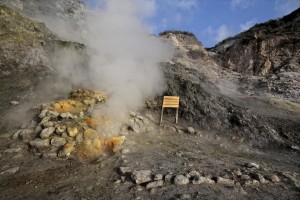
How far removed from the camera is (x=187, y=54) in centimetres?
1944

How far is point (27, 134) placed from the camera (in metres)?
5.63

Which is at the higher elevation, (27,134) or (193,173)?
(27,134)

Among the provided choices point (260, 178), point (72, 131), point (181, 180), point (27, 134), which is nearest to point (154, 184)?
point (181, 180)

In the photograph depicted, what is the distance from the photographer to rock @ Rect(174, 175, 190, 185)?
13.8 feet

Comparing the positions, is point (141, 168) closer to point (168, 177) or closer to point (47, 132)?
point (168, 177)

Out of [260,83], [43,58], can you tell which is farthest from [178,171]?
[260,83]

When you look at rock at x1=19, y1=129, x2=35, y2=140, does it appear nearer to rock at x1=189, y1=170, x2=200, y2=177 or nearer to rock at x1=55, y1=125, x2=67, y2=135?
rock at x1=55, y1=125, x2=67, y2=135

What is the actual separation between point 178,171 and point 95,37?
8.62 m

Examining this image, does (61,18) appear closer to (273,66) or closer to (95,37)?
(95,37)

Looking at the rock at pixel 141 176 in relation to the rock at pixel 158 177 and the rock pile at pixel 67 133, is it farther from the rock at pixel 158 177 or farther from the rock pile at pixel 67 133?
the rock pile at pixel 67 133

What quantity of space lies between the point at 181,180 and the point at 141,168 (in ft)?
2.57

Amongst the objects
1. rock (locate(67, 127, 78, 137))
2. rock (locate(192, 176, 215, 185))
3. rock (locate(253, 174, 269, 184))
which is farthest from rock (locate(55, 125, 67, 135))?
rock (locate(253, 174, 269, 184))

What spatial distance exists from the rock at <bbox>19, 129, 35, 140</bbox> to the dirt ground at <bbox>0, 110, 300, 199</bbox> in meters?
0.15

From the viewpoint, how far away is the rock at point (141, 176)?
4277mm
